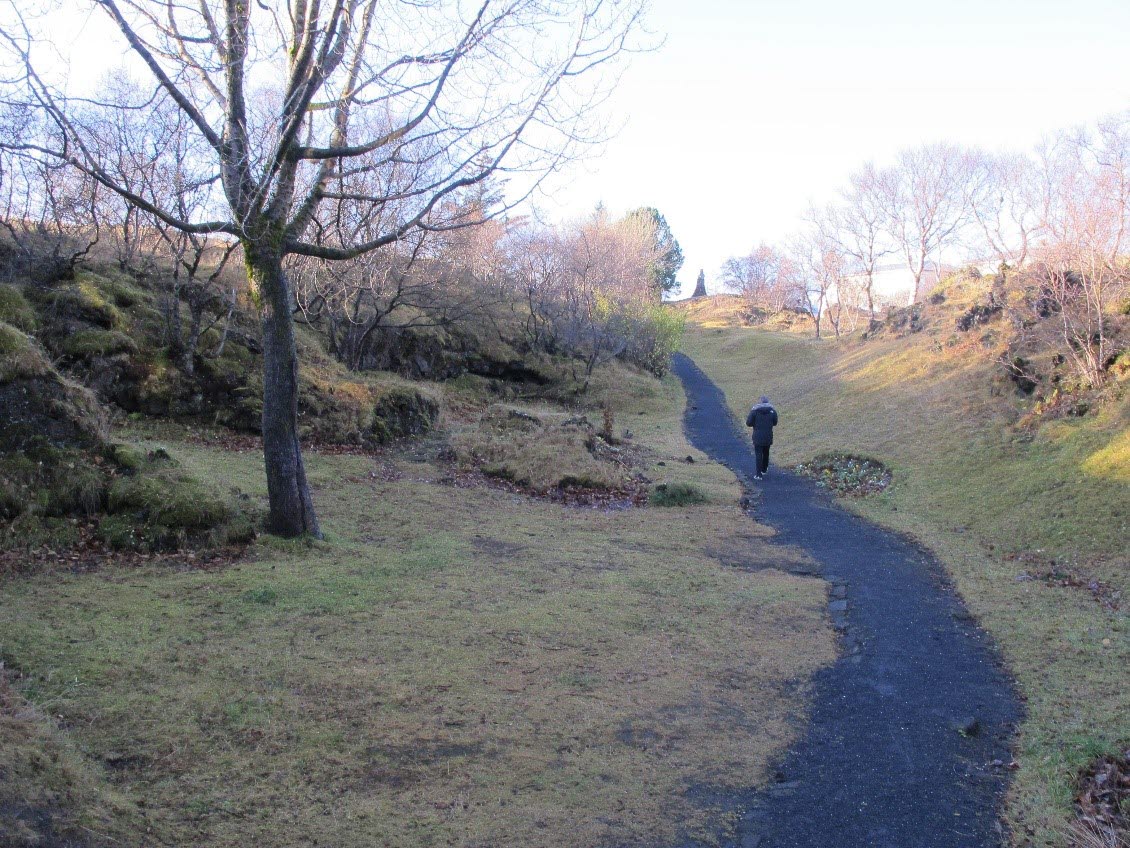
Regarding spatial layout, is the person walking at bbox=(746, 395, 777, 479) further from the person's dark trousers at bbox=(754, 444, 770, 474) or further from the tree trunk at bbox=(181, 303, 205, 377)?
the tree trunk at bbox=(181, 303, 205, 377)

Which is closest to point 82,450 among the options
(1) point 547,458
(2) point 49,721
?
(2) point 49,721

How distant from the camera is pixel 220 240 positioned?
20.6 m

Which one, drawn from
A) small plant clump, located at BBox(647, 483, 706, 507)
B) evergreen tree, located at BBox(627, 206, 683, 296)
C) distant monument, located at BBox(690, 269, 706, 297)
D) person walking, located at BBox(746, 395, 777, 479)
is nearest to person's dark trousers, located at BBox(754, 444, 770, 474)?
person walking, located at BBox(746, 395, 777, 479)

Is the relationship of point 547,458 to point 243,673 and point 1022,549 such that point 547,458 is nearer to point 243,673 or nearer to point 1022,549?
point 1022,549

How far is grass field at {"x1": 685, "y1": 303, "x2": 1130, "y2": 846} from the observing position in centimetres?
568

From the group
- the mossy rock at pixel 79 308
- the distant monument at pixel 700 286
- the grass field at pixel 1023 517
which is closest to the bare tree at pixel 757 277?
the distant monument at pixel 700 286

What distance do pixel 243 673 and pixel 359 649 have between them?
918mm

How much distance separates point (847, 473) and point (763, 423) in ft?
7.26

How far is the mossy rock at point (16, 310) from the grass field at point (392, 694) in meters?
5.10

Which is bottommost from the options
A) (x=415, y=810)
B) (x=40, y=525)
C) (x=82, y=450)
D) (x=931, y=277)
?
(x=415, y=810)

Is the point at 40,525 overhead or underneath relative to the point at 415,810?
overhead

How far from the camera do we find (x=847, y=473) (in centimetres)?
1742

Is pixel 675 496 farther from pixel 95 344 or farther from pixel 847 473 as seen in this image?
pixel 95 344

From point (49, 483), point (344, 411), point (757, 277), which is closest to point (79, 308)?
point (344, 411)
